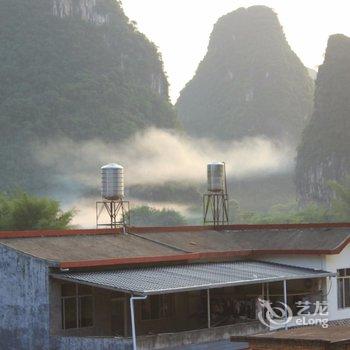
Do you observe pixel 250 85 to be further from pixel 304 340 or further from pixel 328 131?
pixel 304 340

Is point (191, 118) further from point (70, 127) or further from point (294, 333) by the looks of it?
point (294, 333)

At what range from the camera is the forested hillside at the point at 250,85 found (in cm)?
17312

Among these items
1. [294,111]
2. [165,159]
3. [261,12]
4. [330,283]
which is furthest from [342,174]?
[330,283]

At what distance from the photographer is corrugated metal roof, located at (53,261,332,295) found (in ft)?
60.9

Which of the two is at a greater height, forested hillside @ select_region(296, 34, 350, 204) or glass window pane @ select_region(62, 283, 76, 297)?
forested hillside @ select_region(296, 34, 350, 204)

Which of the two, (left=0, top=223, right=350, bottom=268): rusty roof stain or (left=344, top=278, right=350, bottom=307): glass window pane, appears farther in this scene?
(left=344, top=278, right=350, bottom=307): glass window pane

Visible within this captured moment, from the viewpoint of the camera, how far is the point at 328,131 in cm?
12388

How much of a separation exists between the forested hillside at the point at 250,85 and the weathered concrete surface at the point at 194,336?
486 feet

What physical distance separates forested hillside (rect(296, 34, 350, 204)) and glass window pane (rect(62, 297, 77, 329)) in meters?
105

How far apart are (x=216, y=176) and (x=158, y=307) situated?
31.0 feet

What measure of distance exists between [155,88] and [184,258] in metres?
112

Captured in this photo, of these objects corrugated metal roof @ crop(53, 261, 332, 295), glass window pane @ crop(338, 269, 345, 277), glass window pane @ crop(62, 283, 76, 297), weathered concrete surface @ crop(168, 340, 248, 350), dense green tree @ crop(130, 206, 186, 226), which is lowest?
weathered concrete surface @ crop(168, 340, 248, 350)

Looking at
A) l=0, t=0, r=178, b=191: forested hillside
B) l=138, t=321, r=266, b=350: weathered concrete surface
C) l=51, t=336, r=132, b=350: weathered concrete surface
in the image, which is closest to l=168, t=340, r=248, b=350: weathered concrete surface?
l=138, t=321, r=266, b=350: weathered concrete surface

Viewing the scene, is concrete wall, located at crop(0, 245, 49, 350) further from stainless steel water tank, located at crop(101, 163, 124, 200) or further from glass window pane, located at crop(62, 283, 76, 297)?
stainless steel water tank, located at crop(101, 163, 124, 200)
